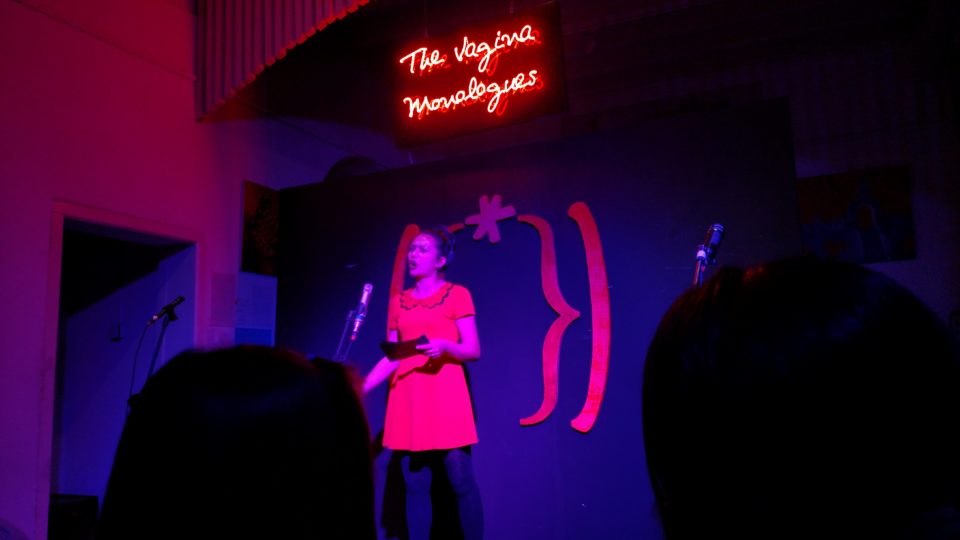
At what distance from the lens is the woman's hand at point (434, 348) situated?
3.22 meters

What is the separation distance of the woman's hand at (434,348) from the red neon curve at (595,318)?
3.52 feet

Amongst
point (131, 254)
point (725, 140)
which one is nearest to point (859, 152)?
point (725, 140)

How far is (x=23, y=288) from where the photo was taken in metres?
3.49

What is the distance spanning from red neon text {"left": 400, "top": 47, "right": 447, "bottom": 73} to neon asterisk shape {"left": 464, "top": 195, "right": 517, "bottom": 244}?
1071 mm

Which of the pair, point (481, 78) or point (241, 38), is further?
point (241, 38)

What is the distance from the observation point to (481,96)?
14.5ft

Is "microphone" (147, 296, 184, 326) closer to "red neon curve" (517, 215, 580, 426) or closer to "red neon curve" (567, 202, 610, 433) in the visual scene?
"red neon curve" (517, 215, 580, 426)

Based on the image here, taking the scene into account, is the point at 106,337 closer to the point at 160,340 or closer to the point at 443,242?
the point at 160,340

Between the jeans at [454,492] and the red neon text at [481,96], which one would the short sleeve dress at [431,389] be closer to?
the jeans at [454,492]

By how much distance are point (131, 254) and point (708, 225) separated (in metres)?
4.14

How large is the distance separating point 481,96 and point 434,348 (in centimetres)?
204

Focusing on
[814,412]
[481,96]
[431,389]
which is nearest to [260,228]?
[481,96]

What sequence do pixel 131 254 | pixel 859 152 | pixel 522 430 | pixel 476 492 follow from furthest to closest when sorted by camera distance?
pixel 859 152, pixel 131 254, pixel 522 430, pixel 476 492

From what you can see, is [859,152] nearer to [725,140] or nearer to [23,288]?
[725,140]
